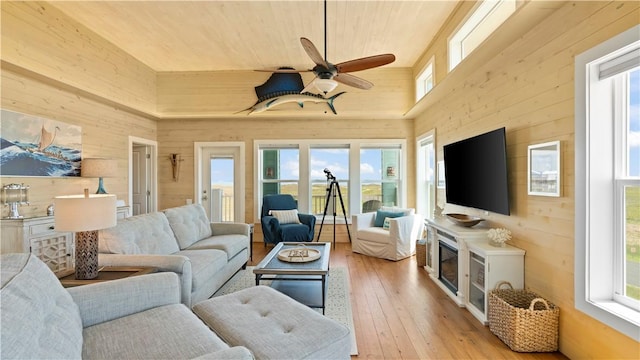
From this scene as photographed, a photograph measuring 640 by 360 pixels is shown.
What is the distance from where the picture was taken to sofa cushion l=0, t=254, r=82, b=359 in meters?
1.00

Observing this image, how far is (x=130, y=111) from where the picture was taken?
5047 mm

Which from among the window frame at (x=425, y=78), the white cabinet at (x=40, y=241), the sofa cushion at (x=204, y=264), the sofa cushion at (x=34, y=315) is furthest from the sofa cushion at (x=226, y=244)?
the window frame at (x=425, y=78)

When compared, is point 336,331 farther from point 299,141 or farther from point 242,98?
point 242,98

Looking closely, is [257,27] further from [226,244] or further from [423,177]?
[423,177]

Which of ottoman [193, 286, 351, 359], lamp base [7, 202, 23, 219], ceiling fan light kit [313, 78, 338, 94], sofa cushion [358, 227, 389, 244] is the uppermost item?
ceiling fan light kit [313, 78, 338, 94]

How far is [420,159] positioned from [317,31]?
2.91 m

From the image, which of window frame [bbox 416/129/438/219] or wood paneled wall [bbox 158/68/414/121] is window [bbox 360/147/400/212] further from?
wood paneled wall [bbox 158/68/414/121]

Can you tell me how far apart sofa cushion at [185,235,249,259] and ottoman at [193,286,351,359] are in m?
1.50

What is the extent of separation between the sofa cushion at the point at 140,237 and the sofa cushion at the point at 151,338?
1165 mm

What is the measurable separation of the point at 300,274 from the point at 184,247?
5.08ft

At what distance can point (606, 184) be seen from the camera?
6.10 ft

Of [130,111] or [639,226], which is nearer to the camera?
[639,226]

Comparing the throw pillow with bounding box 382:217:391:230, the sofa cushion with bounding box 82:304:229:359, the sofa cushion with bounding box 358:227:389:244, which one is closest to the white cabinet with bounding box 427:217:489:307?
the sofa cushion with bounding box 358:227:389:244

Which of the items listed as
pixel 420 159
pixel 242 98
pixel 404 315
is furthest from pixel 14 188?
pixel 420 159
